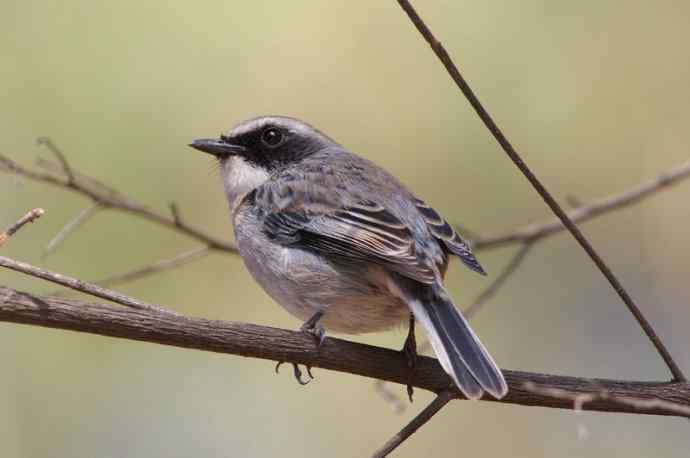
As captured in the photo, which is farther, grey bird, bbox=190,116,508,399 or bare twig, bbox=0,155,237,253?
bare twig, bbox=0,155,237,253

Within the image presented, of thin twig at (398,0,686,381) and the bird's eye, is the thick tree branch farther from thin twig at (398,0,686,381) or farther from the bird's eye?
the bird's eye

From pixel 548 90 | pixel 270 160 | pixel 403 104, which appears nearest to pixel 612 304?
pixel 548 90

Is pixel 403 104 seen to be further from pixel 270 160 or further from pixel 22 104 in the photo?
pixel 22 104

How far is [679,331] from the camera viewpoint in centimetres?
614

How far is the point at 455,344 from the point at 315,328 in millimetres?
545

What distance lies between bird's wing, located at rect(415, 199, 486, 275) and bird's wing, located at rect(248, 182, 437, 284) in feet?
0.67

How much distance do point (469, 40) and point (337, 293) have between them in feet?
8.82

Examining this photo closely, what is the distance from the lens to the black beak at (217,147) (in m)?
5.20

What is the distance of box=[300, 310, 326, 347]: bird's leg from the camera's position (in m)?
3.75

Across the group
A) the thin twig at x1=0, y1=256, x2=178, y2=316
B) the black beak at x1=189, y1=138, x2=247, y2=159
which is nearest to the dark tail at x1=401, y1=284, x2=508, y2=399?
the thin twig at x1=0, y1=256, x2=178, y2=316

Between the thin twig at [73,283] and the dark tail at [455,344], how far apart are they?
1005 millimetres

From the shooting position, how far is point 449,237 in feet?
14.9

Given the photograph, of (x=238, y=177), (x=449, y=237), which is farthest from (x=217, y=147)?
(x=449, y=237)

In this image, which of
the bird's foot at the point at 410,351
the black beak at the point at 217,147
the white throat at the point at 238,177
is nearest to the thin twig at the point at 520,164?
the bird's foot at the point at 410,351
